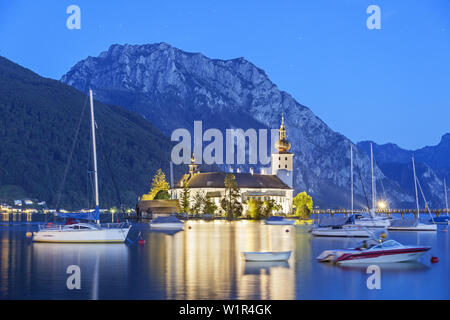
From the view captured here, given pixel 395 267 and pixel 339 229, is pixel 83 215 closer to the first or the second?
pixel 339 229

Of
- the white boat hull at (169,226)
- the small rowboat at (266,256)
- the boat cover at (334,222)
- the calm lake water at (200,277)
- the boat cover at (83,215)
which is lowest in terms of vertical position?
the calm lake water at (200,277)

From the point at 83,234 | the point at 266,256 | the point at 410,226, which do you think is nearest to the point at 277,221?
the point at 410,226

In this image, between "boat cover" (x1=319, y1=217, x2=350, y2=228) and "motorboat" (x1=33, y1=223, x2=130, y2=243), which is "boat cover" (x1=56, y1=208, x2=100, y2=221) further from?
"boat cover" (x1=319, y1=217, x2=350, y2=228)

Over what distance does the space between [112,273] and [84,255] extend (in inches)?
595

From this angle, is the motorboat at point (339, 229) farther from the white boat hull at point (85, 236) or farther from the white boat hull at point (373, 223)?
the white boat hull at point (85, 236)

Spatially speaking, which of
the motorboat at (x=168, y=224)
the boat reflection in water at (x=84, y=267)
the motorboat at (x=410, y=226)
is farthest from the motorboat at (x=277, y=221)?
the boat reflection in water at (x=84, y=267)

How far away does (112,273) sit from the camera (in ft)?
158

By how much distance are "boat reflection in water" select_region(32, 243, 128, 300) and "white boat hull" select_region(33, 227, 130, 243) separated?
1.03m

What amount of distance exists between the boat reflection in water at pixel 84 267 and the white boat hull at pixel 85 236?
1028mm

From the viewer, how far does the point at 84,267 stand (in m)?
51.9

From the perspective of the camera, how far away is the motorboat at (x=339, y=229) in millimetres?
100312

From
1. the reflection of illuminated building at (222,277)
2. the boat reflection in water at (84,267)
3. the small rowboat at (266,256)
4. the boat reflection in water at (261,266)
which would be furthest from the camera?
the small rowboat at (266,256)
